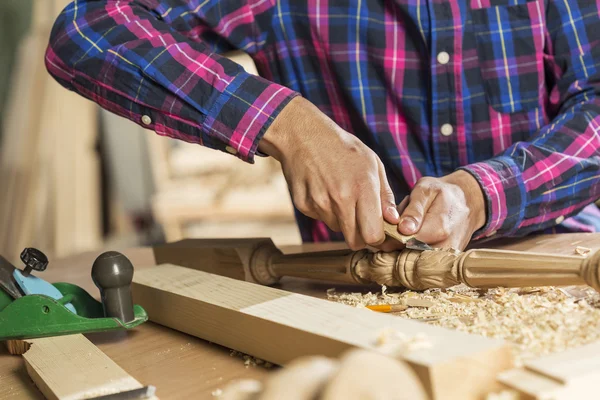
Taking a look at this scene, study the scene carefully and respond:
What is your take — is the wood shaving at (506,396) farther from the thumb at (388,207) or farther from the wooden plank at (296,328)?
the thumb at (388,207)

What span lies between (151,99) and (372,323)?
3.15 feet

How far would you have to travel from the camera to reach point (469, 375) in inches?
27.8

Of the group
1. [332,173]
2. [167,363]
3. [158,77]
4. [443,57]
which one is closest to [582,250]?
[332,173]

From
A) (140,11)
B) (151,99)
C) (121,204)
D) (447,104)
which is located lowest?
(121,204)

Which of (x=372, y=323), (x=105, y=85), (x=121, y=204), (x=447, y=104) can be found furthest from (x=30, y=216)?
(x=372, y=323)

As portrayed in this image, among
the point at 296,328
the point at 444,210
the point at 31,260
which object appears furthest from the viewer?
the point at 444,210

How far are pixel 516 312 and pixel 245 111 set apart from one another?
0.76 meters

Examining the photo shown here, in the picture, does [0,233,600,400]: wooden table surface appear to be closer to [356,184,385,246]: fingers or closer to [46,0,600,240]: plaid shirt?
[356,184,385,246]: fingers

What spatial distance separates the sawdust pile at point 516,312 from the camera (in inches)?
33.4

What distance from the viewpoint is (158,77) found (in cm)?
157

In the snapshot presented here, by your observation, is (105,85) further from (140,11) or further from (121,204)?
(121,204)

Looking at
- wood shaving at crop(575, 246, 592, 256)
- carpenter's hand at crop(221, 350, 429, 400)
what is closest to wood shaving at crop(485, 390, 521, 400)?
carpenter's hand at crop(221, 350, 429, 400)

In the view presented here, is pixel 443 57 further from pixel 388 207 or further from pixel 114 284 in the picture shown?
pixel 114 284

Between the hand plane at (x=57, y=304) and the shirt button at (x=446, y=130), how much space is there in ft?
3.53
